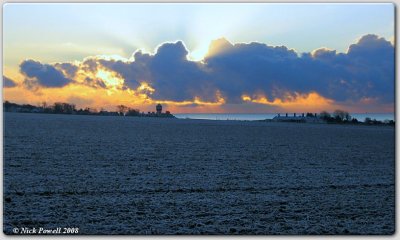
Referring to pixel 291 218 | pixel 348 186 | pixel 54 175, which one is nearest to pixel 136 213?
pixel 291 218

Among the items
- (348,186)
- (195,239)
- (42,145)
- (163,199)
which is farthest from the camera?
(42,145)

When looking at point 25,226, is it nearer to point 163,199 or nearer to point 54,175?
point 163,199

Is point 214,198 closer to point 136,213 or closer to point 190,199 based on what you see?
point 190,199

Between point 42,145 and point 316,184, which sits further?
point 42,145

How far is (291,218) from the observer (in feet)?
18.9

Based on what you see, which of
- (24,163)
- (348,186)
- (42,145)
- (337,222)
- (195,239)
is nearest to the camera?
(195,239)

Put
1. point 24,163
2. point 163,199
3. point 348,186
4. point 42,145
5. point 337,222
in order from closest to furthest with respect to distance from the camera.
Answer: point 337,222 < point 163,199 < point 348,186 < point 24,163 < point 42,145

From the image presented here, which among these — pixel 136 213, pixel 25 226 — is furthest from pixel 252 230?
pixel 25 226

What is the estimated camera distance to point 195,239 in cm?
502

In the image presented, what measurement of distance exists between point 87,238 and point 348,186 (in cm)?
479

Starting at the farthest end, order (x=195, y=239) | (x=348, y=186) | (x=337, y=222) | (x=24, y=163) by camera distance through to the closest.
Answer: (x=24, y=163) < (x=348, y=186) < (x=337, y=222) < (x=195, y=239)

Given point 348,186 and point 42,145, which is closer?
point 348,186

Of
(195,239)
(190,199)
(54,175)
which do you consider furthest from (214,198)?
(54,175)

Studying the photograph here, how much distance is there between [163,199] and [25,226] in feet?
6.56
